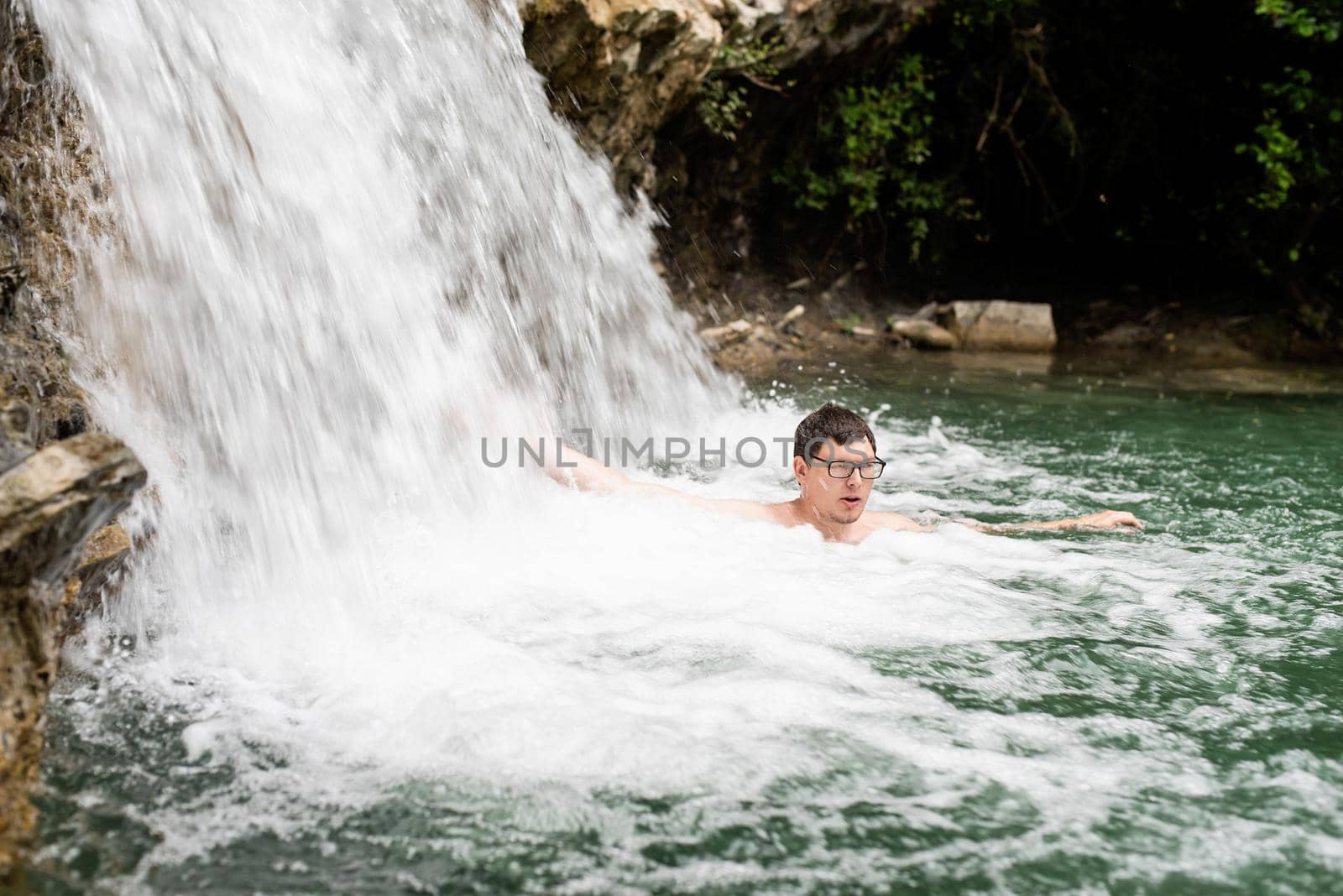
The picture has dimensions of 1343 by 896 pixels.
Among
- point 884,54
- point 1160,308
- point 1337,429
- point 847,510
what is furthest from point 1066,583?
point 1160,308

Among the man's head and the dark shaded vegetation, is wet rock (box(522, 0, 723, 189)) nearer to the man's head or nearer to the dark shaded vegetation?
the dark shaded vegetation

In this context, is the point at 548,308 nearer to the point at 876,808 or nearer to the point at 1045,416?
the point at 1045,416

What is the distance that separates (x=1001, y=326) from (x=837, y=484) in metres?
7.96

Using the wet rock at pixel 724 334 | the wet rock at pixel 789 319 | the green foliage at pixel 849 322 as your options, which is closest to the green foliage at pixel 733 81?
the wet rock at pixel 724 334

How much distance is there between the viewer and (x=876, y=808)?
255cm

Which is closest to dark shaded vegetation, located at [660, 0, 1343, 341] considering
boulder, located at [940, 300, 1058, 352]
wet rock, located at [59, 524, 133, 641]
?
boulder, located at [940, 300, 1058, 352]

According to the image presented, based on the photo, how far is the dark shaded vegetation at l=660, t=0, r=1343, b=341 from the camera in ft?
37.7

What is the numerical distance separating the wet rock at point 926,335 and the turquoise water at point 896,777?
23.5 ft

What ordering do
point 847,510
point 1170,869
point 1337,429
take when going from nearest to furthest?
point 1170,869
point 847,510
point 1337,429

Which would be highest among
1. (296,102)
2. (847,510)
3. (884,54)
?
(884,54)

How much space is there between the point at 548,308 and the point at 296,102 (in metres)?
2.52

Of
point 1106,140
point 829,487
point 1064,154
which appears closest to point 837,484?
point 829,487

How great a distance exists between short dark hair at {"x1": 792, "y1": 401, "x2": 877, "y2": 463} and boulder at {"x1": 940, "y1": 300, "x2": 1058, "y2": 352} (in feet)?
24.5

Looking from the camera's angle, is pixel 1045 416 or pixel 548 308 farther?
pixel 1045 416
